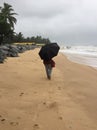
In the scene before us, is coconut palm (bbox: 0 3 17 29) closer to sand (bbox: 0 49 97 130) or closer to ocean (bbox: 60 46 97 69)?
ocean (bbox: 60 46 97 69)

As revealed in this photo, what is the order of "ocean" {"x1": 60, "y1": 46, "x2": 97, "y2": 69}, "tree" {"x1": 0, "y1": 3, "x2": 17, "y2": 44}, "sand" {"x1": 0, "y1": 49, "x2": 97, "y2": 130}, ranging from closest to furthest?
"sand" {"x1": 0, "y1": 49, "x2": 97, "y2": 130}
"ocean" {"x1": 60, "y1": 46, "x2": 97, "y2": 69}
"tree" {"x1": 0, "y1": 3, "x2": 17, "y2": 44}

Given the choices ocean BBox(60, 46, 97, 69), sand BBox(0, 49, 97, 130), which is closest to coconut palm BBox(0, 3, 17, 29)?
ocean BBox(60, 46, 97, 69)

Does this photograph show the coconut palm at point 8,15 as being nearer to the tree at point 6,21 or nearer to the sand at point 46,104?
the tree at point 6,21

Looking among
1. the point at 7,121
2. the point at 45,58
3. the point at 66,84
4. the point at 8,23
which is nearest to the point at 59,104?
the point at 7,121

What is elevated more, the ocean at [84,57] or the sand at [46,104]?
the sand at [46,104]

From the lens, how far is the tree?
58.8m

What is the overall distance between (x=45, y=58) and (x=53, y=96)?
12.5 ft

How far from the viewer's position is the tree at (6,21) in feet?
193

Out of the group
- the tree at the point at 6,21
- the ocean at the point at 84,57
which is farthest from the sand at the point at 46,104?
the tree at the point at 6,21

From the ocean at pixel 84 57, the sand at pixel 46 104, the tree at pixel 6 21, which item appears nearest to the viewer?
the sand at pixel 46 104

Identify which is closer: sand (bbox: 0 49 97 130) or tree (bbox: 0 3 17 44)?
sand (bbox: 0 49 97 130)

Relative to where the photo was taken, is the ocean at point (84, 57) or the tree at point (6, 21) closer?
the ocean at point (84, 57)

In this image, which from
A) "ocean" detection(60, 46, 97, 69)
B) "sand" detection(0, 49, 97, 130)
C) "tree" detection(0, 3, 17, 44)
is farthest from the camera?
"tree" detection(0, 3, 17, 44)

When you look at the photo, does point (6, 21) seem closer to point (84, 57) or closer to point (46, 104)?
point (84, 57)
